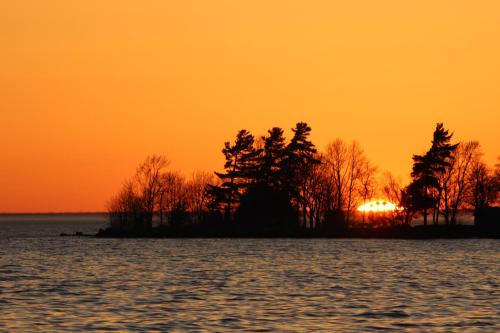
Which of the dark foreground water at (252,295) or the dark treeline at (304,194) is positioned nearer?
the dark foreground water at (252,295)

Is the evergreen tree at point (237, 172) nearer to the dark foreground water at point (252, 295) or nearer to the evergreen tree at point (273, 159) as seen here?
the evergreen tree at point (273, 159)

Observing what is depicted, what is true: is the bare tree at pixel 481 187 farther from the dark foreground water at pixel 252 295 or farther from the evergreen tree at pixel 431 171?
the dark foreground water at pixel 252 295

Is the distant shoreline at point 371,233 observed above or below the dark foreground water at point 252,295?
above

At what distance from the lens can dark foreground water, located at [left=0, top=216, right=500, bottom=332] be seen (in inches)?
1421

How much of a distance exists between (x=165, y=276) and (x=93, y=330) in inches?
1087

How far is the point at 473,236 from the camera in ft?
449

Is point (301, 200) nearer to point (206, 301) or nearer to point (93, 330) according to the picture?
point (206, 301)

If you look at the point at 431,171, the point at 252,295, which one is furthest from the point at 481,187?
the point at 252,295

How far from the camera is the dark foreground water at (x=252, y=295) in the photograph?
3609 cm

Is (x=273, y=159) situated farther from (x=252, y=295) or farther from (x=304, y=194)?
(x=252, y=295)

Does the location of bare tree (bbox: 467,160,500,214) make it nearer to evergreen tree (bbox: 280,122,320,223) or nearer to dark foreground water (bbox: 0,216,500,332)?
evergreen tree (bbox: 280,122,320,223)

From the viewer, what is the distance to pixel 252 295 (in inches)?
1853

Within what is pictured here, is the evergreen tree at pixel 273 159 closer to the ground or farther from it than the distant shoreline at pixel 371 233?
farther from it

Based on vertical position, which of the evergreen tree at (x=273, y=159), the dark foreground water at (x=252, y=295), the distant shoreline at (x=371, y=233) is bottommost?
the dark foreground water at (x=252, y=295)
